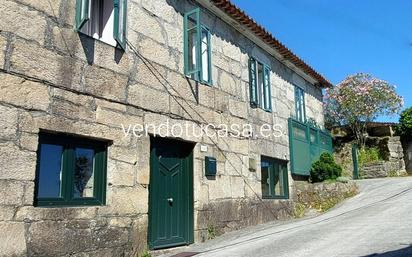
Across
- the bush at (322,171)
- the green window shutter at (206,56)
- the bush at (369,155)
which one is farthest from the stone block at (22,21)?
the bush at (369,155)

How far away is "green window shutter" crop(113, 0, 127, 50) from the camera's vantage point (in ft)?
21.1

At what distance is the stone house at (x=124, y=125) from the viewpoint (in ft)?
17.1

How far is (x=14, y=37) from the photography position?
5.20 meters

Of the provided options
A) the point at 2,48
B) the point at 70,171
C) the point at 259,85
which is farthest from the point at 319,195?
the point at 2,48

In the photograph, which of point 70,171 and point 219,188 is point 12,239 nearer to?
point 70,171

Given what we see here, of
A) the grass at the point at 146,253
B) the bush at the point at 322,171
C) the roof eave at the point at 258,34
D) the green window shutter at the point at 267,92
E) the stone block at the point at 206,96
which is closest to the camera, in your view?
the grass at the point at 146,253

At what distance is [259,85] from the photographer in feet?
36.9

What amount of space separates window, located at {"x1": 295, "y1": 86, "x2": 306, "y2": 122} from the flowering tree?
10662mm

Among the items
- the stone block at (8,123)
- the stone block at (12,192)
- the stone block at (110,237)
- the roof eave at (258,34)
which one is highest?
the roof eave at (258,34)

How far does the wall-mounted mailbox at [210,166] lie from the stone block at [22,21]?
4.02m

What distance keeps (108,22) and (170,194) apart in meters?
3.15

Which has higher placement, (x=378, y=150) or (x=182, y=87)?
(x=378, y=150)

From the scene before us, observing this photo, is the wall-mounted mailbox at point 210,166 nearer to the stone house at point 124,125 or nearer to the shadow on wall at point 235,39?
the stone house at point 124,125

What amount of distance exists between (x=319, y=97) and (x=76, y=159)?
38.9ft
